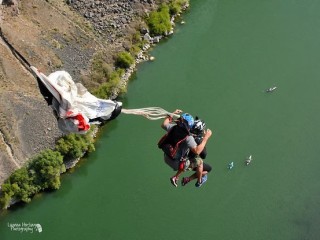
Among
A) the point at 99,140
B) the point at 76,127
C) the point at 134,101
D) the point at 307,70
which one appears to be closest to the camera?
the point at 76,127

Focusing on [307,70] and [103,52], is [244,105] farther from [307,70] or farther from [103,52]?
[103,52]

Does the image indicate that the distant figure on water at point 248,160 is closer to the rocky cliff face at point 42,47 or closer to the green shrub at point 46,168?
the green shrub at point 46,168

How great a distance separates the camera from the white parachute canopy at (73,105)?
31.2 feet

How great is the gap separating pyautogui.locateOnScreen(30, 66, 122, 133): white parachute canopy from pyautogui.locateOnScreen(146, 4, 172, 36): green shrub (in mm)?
18380

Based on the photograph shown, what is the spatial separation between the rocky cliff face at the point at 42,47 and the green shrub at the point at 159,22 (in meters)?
0.48

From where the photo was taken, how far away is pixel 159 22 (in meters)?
28.4

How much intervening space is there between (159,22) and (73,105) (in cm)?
1915

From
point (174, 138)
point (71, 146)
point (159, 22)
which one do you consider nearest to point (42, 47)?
point (71, 146)

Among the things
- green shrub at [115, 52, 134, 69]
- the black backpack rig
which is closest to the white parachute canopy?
the black backpack rig

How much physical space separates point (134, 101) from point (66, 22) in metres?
4.37

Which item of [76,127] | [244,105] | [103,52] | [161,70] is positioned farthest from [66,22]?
[76,127]

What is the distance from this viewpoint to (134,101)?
2558cm

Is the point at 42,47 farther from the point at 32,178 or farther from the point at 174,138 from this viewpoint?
the point at 174,138

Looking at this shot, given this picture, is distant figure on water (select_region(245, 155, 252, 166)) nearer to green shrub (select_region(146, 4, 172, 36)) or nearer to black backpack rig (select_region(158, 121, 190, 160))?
green shrub (select_region(146, 4, 172, 36))
